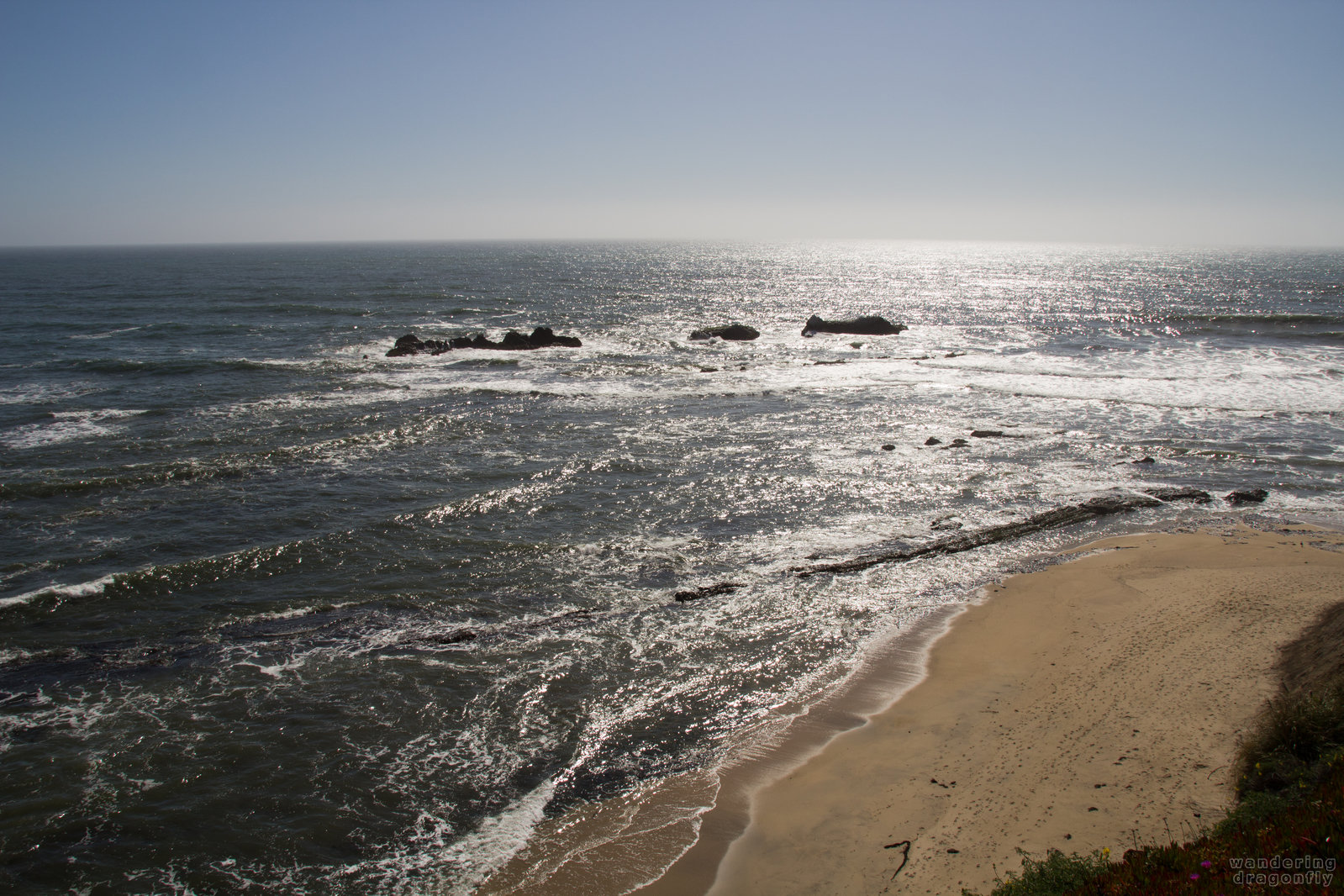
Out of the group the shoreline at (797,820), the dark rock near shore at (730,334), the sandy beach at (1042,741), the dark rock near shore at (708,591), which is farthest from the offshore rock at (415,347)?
the shoreline at (797,820)

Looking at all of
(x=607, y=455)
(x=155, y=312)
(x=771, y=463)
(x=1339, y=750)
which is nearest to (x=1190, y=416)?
(x=771, y=463)

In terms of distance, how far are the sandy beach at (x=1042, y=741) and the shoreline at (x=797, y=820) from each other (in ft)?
0.11

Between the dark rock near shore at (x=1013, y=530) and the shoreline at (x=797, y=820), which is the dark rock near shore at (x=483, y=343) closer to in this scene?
the dark rock near shore at (x=1013, y=530)

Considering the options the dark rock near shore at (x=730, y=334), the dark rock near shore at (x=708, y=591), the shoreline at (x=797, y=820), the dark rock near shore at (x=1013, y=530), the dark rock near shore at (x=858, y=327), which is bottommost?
the shoreline at (x=797, y=820)

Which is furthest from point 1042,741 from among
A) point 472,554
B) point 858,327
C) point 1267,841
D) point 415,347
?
point 858,327

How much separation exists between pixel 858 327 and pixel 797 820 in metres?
54.3

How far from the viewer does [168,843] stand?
29.8ft

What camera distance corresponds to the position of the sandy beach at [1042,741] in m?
8.08

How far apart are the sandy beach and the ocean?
1.44 m

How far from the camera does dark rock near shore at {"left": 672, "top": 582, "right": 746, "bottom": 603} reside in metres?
15.3

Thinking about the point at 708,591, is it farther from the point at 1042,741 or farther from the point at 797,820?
the point at 1042,741

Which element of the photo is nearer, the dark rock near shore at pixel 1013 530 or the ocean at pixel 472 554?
the ocean at pixel 472 554

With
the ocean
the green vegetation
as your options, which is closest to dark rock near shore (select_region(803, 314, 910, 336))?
the ocean

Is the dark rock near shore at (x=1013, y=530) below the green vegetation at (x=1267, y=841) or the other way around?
below
